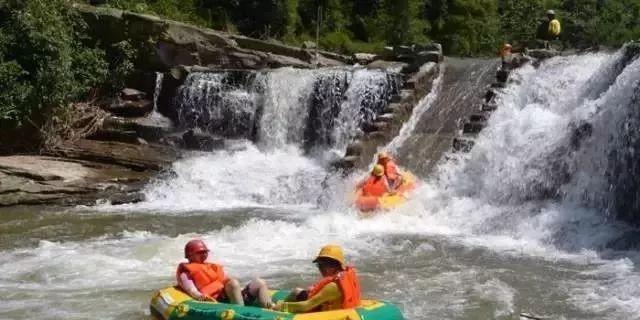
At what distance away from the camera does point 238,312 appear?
5930 mm

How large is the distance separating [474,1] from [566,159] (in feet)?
61.7

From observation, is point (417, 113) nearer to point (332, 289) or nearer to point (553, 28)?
point (553, 28)

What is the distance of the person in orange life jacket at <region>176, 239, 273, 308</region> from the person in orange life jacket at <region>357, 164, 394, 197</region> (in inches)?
218

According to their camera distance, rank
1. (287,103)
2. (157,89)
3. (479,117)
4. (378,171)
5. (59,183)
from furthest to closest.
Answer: (157,89), (287,103), (59,183), (479,117), (378,171)

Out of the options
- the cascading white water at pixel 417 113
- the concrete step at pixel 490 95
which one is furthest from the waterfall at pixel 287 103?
the concrete step at pixel 490 95

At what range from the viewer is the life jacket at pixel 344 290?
5.93 metres

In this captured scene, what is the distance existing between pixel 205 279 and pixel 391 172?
20.3ft

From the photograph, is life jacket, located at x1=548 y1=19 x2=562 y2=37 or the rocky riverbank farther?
life jacket, located at x1=548 y1=19 x2=562 y2=37

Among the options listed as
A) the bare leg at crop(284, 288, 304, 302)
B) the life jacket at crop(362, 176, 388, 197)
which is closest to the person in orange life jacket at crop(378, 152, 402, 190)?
the life jacket at crop(362, 176, 388, 197)

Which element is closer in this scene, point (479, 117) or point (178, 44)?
point (479, 117)

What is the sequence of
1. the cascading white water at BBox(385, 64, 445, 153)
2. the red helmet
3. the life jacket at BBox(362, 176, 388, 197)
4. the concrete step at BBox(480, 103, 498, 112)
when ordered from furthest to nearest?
the cascading white water at BBox(385, 64, 445, 153), the concrete step at BBox(480, 103, 498, 112), the life jacket at BBox(362, 176, 388, 197), the red helmet

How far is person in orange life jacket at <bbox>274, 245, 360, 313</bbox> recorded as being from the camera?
5.93 m

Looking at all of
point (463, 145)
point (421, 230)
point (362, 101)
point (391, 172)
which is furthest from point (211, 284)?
point (362, 101)

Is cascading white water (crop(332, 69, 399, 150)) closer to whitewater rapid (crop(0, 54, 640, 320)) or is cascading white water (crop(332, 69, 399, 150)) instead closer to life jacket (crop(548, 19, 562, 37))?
whitewater rapid (crop(0, 54, 640, 320))
